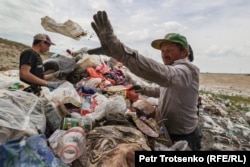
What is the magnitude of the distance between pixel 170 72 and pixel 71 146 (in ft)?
3.37

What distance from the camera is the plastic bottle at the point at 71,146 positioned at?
2256 millimetres

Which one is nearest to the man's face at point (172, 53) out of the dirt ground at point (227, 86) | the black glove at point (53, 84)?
the black glove at point (53, 84)

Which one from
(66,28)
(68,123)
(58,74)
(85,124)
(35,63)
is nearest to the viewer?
(68,123)

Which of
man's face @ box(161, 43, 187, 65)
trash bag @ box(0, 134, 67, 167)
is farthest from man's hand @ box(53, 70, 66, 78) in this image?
trash bag @ box(0, 134, 67, 167)

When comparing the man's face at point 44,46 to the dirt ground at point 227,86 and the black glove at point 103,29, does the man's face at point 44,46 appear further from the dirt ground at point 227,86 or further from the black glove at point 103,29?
the dirt ground at point 227,86

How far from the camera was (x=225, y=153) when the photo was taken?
100 inches

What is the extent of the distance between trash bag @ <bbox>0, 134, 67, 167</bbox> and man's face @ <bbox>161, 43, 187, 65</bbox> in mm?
1532

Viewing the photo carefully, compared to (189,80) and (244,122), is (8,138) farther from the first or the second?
(244,122)

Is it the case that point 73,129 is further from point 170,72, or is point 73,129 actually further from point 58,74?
point 58,74

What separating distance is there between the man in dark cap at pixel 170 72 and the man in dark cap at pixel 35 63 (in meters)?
1.75

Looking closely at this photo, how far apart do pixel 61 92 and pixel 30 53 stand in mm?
926

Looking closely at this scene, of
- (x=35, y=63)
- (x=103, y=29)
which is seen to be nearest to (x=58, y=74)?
(x=35, y=63)

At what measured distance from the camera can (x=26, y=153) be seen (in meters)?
2.03

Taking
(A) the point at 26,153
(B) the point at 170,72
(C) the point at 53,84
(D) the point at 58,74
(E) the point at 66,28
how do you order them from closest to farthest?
(A) the point at 26,153
(B) the point at 170,72
(C) the point at 53,84
(D) the point at 58,74
(E) the point at 66,28
